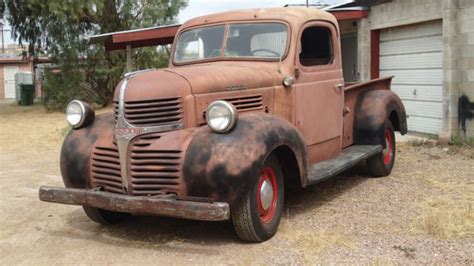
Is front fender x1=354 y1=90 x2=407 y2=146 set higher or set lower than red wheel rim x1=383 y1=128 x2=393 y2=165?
higher

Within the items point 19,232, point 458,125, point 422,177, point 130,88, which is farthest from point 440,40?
point 19,232

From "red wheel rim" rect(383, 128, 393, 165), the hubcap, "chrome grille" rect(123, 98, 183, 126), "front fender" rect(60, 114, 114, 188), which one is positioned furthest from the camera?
"red wheel rim" rect(383, 128, 393, 165)

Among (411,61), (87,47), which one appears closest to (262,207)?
(411,61)

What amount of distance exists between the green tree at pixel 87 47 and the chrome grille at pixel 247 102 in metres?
15.9

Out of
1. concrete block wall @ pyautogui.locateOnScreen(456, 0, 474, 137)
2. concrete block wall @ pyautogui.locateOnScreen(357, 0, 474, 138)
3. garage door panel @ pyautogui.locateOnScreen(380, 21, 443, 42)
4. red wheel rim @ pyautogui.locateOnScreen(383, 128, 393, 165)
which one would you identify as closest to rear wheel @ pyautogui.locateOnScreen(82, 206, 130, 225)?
red wheel rim @ pyautogui.locateOnScreen(383, 128, 393, 165)

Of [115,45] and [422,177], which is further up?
[115,45]

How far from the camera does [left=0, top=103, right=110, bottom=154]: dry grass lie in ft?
41.8

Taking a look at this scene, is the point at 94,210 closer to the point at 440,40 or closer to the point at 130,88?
the point at 130,88

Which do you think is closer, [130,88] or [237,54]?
[130,88]

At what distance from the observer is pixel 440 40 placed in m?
11.1

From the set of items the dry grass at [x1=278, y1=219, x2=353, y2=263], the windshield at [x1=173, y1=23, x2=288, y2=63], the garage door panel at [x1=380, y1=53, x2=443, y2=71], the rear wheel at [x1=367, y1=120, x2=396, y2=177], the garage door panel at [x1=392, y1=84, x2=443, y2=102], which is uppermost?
the windshield at [x1=173, y1=23, x2=288, y2=63]

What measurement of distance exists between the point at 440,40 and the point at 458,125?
69.0 inches

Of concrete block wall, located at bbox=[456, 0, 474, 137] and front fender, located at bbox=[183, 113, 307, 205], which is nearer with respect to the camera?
front fender, located at bbox=[183, 113, 307, 205]

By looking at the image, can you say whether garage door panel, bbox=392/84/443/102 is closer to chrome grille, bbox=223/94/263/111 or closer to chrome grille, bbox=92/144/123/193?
chrome grille, bbox=223/94/263/111
